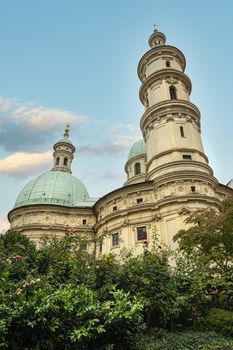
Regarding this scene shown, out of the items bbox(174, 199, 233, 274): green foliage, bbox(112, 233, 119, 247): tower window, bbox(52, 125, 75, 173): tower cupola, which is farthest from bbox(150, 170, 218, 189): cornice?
bbox(52, 125, 75, 173): tower cupola

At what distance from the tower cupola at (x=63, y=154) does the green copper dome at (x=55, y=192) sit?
7.97 m

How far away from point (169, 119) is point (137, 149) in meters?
21.1

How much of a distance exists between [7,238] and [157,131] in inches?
945

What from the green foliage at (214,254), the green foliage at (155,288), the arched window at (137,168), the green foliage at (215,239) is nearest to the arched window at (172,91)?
the arched window at (137,168)

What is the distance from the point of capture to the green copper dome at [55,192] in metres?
44.9

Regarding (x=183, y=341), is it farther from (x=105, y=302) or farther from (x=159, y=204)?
(x=159, y=204)

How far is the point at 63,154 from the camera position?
61812 mm

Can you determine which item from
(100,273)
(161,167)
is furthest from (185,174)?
(100,273)

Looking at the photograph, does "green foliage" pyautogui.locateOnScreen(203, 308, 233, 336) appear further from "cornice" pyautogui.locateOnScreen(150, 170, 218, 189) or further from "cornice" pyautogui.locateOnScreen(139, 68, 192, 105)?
"cornice" pyautogui.locateOnScreen(139, 68, 192, 105)

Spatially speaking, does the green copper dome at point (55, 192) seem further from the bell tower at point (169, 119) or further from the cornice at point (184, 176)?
the cornice at point (184, 176)

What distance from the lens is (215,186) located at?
107ft

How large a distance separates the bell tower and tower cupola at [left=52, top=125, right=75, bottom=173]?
928 inches

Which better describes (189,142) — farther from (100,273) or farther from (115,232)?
(100,273)

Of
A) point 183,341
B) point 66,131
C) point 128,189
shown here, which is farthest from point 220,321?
point 66,131
